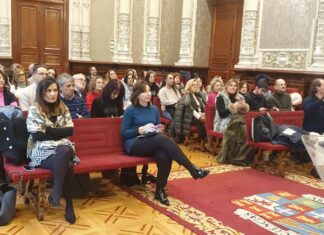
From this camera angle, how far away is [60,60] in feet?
34.2

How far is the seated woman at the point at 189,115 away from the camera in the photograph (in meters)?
6.00

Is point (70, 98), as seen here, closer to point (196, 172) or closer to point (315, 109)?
point (196, 172)

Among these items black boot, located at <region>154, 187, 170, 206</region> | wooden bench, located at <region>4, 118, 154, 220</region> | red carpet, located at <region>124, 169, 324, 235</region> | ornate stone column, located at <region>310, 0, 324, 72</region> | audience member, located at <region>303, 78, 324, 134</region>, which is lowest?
red carpet, located at <region>124, 169, 324, 235</region>

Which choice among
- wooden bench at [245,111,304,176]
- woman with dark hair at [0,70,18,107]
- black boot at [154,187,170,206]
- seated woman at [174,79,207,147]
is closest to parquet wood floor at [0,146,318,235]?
black boot at [154,187,170,206]

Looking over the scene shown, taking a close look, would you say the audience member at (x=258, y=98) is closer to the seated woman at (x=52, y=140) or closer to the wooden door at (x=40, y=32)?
the seated woman at (x=52, y=140)

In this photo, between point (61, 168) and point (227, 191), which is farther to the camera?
point (227, 191)

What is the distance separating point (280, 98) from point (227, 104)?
100 cm

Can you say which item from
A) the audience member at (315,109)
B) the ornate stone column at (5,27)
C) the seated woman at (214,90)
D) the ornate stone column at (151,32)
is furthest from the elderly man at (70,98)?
the ornate stone column at (151,32)

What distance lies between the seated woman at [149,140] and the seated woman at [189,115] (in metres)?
2.05

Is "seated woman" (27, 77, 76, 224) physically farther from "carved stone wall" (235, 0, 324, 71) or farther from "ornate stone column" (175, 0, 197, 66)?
"ornate stone column" (175, 0, 197, 66)

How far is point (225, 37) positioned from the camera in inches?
406

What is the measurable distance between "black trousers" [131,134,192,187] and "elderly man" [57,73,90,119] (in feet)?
2.78

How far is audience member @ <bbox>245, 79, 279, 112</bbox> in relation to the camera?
5817mm

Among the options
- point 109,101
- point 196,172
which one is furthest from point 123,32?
point 196,172
